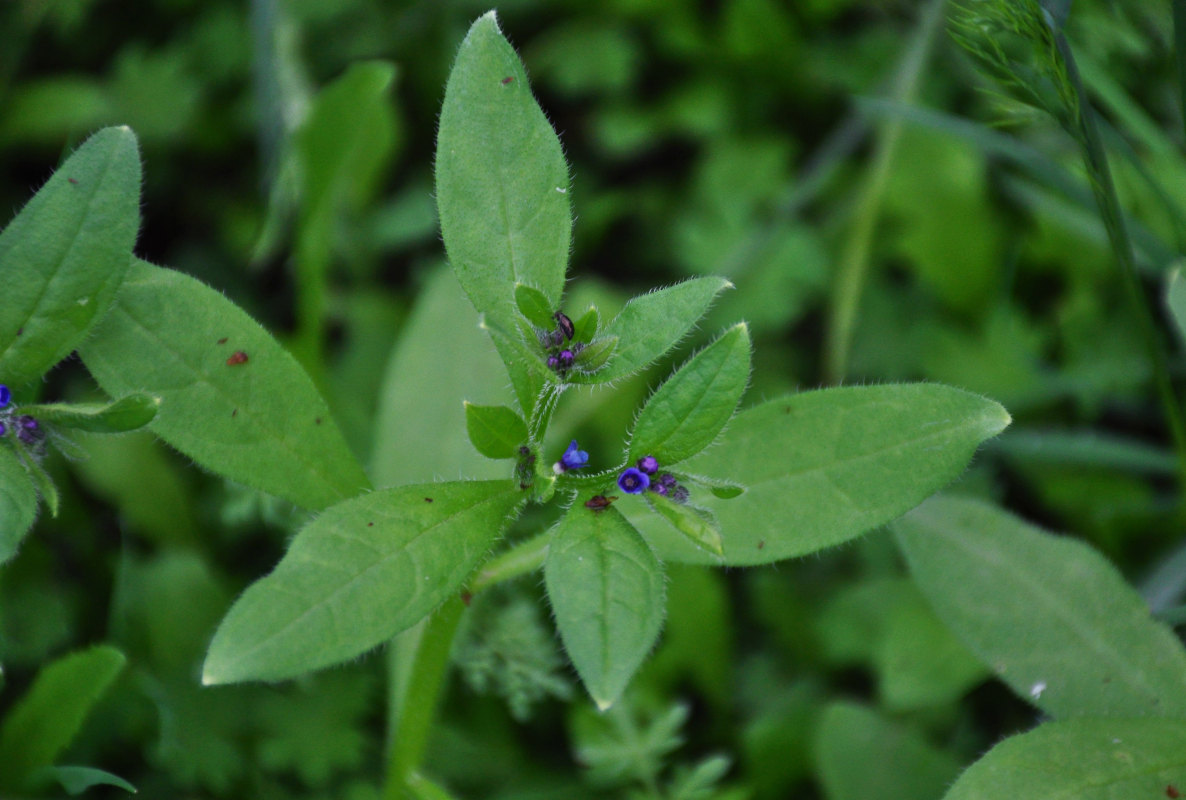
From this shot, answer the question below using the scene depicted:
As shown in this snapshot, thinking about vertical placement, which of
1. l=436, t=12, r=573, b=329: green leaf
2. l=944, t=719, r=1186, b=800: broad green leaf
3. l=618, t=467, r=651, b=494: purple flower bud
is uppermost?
l=436, t=12, r=573, b=329: green leaf

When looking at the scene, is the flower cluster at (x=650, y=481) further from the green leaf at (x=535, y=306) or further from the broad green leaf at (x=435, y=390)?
the broad green leaf at (x=435, y=390)

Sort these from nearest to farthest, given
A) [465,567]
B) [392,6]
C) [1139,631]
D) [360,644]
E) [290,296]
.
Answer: [360,644]
[465,567]
[1139,631]
[290,296]
[392,6]

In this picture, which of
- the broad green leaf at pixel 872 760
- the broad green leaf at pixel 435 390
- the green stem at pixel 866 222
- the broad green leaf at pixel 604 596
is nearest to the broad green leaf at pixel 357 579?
the broad green leaf at pixel 604 596

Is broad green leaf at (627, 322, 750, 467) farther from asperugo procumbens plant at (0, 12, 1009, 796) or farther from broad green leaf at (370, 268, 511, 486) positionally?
broad green leaf at (370, 268, 511, 486)

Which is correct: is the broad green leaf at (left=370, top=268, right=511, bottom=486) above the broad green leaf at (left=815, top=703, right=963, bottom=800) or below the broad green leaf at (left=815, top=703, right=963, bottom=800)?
above

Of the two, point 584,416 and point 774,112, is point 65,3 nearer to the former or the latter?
point 584,416

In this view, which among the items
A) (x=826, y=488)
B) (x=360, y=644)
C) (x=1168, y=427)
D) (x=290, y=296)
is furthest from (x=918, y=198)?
(x=360, y=644)

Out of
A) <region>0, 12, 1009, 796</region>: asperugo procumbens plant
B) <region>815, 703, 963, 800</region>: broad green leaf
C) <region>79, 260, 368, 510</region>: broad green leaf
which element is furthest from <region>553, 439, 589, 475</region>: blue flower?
<region>815, 703, 963, 800</region>: broad green leaf

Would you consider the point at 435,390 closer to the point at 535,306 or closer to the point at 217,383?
the point at 217,383
